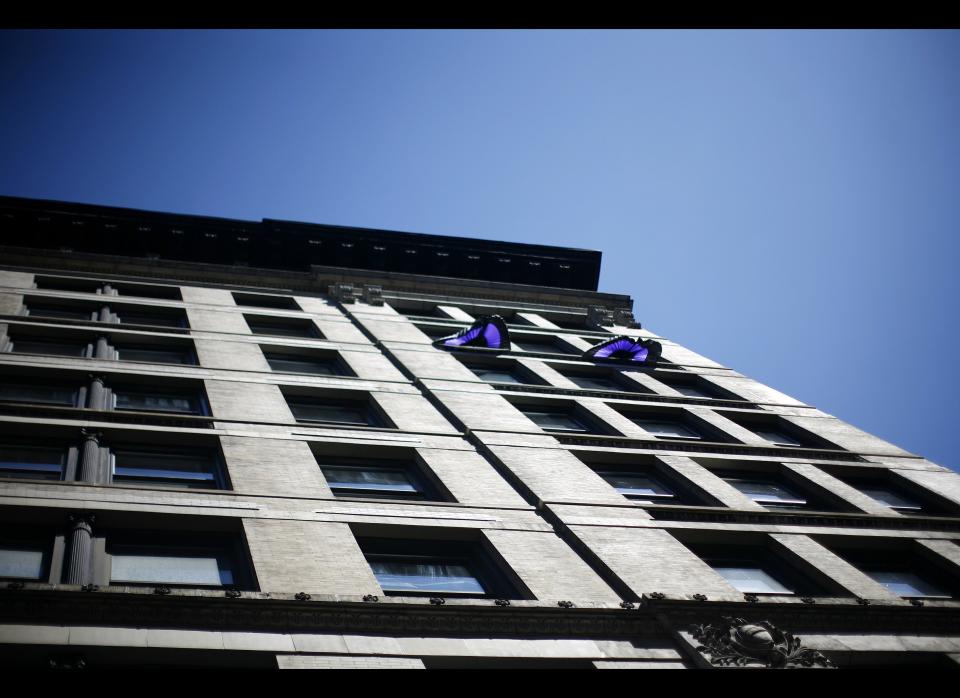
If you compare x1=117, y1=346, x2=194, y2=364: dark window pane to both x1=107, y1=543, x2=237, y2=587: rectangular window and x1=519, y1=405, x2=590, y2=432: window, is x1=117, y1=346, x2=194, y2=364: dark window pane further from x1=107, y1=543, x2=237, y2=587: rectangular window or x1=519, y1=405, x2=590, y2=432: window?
x1=107, y1=543, x2=237, y2=587: rectangular window

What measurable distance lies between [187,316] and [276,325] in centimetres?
266

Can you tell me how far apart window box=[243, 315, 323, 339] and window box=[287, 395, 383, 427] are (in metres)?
6.17

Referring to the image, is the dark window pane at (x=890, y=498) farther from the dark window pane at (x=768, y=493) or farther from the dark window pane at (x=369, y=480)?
the dark window pane at (x=369, y=480)

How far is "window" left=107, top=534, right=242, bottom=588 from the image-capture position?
488 inches

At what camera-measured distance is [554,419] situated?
23.6 m

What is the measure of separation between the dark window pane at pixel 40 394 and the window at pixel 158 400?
88cm

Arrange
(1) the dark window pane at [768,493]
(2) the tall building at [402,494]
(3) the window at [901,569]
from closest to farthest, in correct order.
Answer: (2) the tall building at [402,494], (3) the window at [901,569], (1) the dark window pane at [768,493]

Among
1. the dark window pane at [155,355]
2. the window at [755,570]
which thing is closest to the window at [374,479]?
the window at [755,570]

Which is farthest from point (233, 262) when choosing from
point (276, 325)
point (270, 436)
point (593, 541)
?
point (593, 541)

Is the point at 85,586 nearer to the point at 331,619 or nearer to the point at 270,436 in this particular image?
the point at 331,619

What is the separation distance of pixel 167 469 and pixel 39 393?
4822 mm

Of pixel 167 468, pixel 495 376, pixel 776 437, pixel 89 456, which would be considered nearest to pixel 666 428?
pixel 776 437

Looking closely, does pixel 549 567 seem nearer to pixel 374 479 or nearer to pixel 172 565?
pixel 374 479

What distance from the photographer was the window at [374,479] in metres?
16.6
